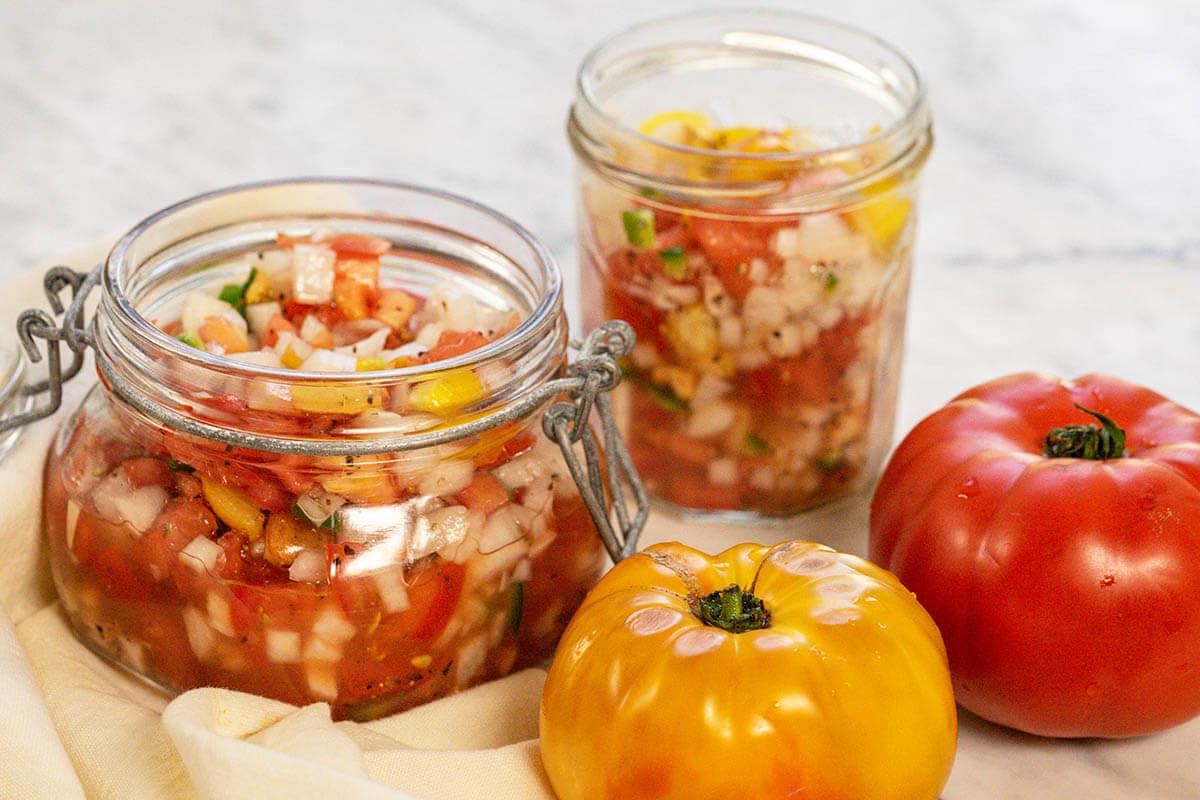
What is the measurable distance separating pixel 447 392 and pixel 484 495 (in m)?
0.11

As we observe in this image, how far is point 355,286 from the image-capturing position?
1634 millimetres

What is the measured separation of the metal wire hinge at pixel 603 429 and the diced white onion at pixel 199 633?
34 cm

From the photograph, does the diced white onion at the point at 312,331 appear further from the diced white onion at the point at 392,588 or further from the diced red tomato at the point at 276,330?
the diced white onion at the point at 392,588

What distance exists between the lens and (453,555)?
1.43m

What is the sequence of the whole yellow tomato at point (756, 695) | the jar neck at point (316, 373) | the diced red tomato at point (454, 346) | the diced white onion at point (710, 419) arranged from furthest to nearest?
the diced white onion at point (710, 419) < the diced red tomato at point (454, 346) < the jar neck at point (316, 373) < the whole yellow tomato at point (756, 695)

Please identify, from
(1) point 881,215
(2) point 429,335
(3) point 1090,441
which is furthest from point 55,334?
(3) point 1090,441

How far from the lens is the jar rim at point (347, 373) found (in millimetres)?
1375

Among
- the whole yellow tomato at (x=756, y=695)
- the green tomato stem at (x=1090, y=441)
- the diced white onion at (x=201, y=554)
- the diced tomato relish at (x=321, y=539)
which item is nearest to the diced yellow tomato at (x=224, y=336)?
the diced tomato relish at (x=321, y=539)

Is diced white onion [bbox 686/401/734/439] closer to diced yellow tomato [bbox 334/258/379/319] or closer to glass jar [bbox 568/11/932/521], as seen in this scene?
glass jar [bbox 568/11/932/521]

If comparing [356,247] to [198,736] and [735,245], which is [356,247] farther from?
[198,736]

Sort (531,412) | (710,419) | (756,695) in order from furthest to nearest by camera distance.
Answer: (710,419)
(531,412)
(756,695)

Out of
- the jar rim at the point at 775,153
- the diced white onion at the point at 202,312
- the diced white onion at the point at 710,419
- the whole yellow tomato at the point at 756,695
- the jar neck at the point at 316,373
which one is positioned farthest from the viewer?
the diced white onion at the point at 710,419

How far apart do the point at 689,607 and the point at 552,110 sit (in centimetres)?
199

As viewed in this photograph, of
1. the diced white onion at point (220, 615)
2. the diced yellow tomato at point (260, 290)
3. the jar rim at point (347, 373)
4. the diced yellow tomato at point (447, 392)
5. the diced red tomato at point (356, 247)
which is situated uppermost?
the jar rim at point (347, 373)
